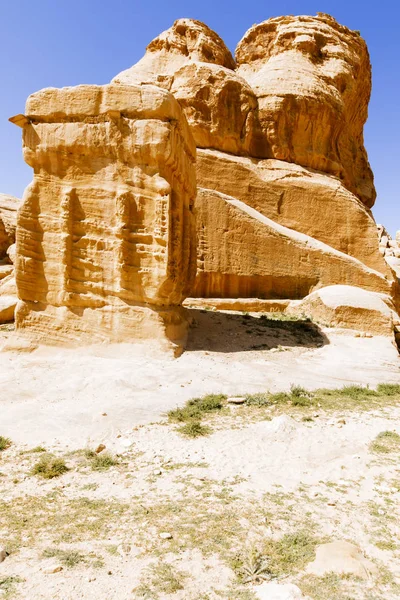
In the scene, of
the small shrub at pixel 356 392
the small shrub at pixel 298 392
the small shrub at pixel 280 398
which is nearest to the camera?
the small shrub at pixel 280 398

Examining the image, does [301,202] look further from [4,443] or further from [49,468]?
[49,468]

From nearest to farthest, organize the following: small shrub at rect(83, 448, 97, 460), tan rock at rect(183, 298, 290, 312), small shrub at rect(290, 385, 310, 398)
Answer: small shrub at rect(83, 448, 97, 460), small shrub at rect(290, 385, 310, 398), tan rock at rect(183, 298, 290, 312)

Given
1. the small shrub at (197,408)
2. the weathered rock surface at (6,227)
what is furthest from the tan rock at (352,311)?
the weathered rock surface at (6,227)

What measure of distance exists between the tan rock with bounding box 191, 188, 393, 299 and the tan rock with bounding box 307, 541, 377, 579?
43.3ft

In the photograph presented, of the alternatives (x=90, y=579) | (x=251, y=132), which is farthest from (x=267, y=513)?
(x=251, y=132)

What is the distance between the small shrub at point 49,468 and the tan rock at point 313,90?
2129cm

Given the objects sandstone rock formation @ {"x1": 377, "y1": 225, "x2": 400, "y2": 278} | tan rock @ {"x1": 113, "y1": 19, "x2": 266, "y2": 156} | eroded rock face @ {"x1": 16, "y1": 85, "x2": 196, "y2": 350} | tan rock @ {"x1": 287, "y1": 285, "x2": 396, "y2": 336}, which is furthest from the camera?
sandstone rock formation @ {"x1": 377, "y1": 225, "x2": 400, "y2": 278}

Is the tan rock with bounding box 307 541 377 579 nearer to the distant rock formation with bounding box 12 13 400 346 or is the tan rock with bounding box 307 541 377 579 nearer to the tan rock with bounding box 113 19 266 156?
the distant rock formation with bounding box 12 13 400 346

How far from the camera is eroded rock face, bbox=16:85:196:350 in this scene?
9953mm

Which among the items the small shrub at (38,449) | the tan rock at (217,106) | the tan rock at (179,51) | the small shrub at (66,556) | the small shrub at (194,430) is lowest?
the small shrub at (38,449)

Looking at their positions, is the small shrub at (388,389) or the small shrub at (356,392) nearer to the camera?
the small shrub at (356,392)

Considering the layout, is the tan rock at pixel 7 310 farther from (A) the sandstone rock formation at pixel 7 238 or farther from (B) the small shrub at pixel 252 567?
(B) the small shrub at pixel 252 567

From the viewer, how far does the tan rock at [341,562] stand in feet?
10.2

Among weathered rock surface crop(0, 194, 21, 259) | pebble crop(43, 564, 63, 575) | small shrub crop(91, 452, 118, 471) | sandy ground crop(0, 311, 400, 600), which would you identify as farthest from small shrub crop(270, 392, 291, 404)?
weathered rock surface crop(0, 194, 21, 259)
